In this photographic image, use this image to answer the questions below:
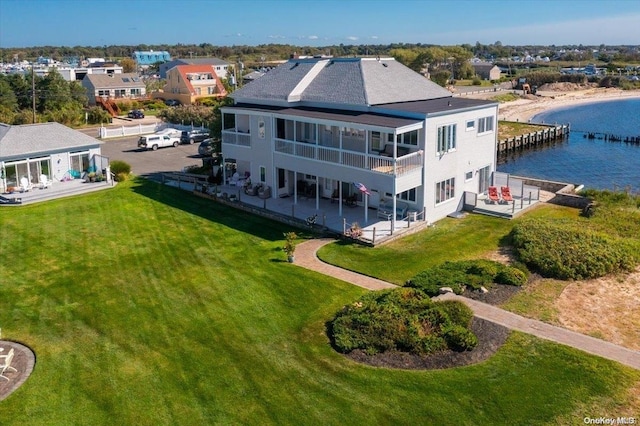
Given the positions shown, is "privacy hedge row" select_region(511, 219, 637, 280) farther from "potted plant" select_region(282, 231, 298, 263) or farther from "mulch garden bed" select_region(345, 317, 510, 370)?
"potted plant" select_region(282, 231, 298, 263)

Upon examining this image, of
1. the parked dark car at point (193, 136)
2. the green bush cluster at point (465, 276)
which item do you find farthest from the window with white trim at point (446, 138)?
the parked dark car at point (193, 136)

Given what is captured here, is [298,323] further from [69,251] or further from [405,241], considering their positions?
[69,251]

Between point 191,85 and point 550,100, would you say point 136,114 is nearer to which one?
point 191,85

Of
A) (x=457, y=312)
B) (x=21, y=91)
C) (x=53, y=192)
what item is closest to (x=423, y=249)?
(x=457, y=312)

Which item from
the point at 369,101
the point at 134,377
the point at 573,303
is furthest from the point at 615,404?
the point at 369,101

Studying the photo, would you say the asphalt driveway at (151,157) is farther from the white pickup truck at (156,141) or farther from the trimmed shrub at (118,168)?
the trimmed shrub at (118,168)
